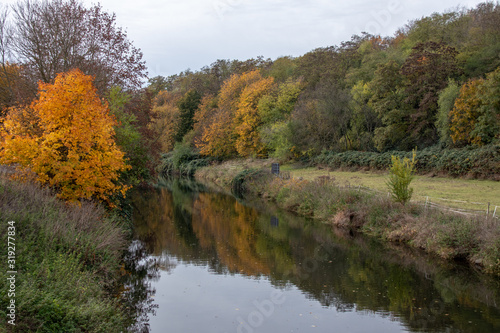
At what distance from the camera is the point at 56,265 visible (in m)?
9.23

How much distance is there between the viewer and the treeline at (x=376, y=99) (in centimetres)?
3453

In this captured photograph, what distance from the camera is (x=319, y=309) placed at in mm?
11469

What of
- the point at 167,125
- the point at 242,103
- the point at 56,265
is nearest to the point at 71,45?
the point at 56,265

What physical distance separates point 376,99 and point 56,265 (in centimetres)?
3852

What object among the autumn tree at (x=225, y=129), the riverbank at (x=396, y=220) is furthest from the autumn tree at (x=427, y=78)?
the autumn tree at (x=225, y=129)

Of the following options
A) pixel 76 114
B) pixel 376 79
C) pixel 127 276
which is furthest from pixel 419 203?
pixel 376 79

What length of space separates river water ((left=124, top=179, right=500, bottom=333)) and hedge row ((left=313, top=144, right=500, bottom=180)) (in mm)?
14339

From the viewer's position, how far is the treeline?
34531 millimetres

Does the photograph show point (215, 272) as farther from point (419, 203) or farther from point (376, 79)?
point (376, 79)

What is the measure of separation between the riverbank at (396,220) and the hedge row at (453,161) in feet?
37.3

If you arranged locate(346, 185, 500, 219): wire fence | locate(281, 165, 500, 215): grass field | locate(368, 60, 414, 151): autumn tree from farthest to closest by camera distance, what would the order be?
locate(368, 60, 414, 151): autumn tree → locate(281, 165, 500, 215): grass field → locate(346, 185, 500, 219): wire fence

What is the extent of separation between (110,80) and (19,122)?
33.4 feet

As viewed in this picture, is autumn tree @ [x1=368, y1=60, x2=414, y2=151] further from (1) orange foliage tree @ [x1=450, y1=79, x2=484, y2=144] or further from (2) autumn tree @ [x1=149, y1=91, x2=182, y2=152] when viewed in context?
(2) autumn tree @ [x1=149, y1=91, x2=182, y2=152]

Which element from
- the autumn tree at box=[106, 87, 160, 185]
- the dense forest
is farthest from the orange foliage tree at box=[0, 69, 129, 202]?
the autumn tree at box=[106, 87, 160, 185]
